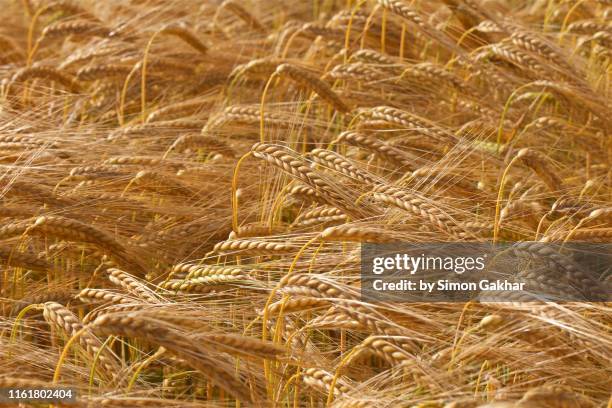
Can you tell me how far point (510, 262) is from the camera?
2.14m

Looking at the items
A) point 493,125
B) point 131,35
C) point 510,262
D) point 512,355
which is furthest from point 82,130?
point 512,355

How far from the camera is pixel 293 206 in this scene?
A: 2844 millimetres

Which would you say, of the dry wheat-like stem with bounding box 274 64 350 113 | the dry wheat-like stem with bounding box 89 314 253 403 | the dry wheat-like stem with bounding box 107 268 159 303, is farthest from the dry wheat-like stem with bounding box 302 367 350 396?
the dry wheat-like stem with bounding box 274 64 350 113

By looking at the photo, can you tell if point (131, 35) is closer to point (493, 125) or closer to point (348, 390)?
point (493, 125)

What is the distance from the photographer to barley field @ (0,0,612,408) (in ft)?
6.10

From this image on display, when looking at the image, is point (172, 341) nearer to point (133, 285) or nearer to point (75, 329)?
point (75, 329)

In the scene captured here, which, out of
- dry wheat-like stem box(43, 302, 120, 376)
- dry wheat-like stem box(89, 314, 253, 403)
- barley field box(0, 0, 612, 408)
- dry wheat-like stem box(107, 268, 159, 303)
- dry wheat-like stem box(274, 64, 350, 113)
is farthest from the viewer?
dry wheat-like stem box(274, 64, 350, 113)

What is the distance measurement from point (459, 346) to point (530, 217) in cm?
79

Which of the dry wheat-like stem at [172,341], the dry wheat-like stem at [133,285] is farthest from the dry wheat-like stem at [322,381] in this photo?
the dry wheat-like stem at [133,285]

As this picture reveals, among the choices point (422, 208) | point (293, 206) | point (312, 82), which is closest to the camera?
point (422, 208)

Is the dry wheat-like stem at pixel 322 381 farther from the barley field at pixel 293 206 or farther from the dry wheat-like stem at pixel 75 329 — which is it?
the dry wheat-like stem at pixel 75 329

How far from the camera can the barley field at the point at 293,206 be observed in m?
1.86

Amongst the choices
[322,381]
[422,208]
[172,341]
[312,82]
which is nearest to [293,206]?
[312,82]

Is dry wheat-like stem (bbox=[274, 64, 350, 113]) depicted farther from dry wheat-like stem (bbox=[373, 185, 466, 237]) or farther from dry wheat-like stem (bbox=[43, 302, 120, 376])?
dry wheat-like stem (bbox=[43, 302, 120, 376])
